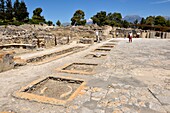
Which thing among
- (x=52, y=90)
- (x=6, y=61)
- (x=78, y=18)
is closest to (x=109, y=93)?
(x=52, y=90)

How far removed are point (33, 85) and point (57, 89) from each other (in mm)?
708

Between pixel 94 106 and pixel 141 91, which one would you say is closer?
pixel 94 106

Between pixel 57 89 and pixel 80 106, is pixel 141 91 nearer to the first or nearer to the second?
pixel 80 106

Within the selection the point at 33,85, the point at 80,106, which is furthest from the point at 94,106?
the point at 33,85

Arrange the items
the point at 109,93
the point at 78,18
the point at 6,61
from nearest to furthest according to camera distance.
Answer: the point at 109,93 < the point at 6,61 < the point at 78,18

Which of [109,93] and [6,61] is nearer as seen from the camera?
[109,93]

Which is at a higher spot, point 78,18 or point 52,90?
point 78,18

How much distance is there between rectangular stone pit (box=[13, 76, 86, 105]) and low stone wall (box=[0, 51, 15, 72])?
2102 millimetres

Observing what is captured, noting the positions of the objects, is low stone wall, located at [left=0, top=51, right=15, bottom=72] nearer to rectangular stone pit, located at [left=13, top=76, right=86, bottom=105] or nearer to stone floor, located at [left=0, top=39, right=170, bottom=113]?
stone floor, located at [left=0, top=39, right=170, bottom=113]

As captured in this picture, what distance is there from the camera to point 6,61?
22.0 feet

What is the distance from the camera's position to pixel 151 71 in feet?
21.2

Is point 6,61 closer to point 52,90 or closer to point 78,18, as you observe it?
point 52,90

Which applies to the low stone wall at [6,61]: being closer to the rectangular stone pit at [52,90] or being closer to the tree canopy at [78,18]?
the rectangular stone pit at [52,90]

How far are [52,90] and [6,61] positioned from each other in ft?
10.2
